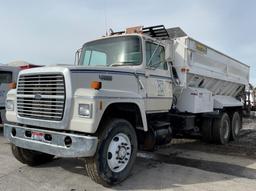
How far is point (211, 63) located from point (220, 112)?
5.26 ft

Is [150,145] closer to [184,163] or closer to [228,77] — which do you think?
[184,163]

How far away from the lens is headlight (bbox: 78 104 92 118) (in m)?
4.25

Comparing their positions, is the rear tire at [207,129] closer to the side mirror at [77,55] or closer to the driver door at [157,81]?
the driver door at [157,81]

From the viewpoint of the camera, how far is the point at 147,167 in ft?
19.3

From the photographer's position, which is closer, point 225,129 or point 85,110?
point 85,110

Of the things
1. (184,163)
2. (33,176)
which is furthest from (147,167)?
(33,176)

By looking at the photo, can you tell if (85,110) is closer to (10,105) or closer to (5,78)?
(10,105)

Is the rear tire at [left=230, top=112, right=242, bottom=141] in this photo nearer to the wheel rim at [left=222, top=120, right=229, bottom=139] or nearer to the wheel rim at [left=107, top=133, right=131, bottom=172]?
the wheel rim at [left=222, top=120, right=229, bottom=139]

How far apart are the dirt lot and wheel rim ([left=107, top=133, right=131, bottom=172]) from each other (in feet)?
1.06

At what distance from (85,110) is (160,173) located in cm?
214

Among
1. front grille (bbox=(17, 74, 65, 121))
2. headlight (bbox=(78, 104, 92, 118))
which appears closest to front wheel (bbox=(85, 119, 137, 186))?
headlight (bbox=(78, 104, 92, 118))

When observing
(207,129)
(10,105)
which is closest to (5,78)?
(10,105)

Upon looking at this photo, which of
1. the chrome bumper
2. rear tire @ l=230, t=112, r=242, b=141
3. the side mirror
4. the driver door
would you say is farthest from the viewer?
rear tire @ l=230, t=112, r=242, b=141

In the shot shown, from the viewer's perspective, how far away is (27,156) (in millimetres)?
5547
